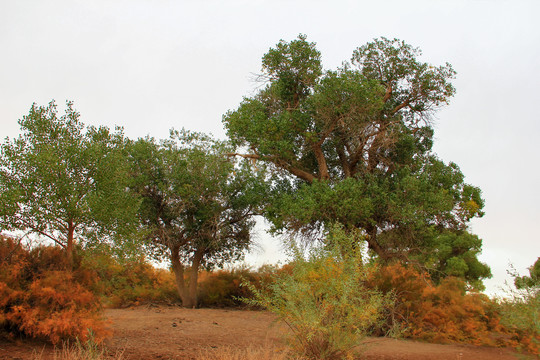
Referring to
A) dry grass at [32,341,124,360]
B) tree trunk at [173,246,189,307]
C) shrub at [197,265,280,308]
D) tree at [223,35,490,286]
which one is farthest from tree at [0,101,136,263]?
shrub at [197,265,280,308]

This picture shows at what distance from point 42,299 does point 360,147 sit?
1379 cm

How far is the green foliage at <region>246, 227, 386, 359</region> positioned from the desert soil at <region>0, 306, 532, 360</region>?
736mm

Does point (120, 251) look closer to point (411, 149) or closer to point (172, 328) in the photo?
point (172, 328)

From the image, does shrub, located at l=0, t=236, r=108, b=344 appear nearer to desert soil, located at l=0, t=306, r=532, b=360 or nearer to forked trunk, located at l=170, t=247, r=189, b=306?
desert soil, located at l=0, t=306, r=532, b=360

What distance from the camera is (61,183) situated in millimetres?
11328

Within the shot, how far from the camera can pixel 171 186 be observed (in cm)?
2145

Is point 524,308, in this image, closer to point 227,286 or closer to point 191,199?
point 191,199

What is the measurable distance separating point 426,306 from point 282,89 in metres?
11.4

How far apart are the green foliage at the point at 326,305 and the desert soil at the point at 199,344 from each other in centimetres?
74

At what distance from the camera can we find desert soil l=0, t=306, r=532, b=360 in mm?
9391

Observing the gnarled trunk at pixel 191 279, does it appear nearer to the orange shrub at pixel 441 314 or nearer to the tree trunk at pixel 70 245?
the orange shrub at pixel 441 314

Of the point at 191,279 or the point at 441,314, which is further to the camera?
the point at 191,279

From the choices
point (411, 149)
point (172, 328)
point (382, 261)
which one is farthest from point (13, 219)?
point (411, 149)

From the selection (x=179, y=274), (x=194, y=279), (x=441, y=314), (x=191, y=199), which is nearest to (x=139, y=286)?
(x=179, y=274)
